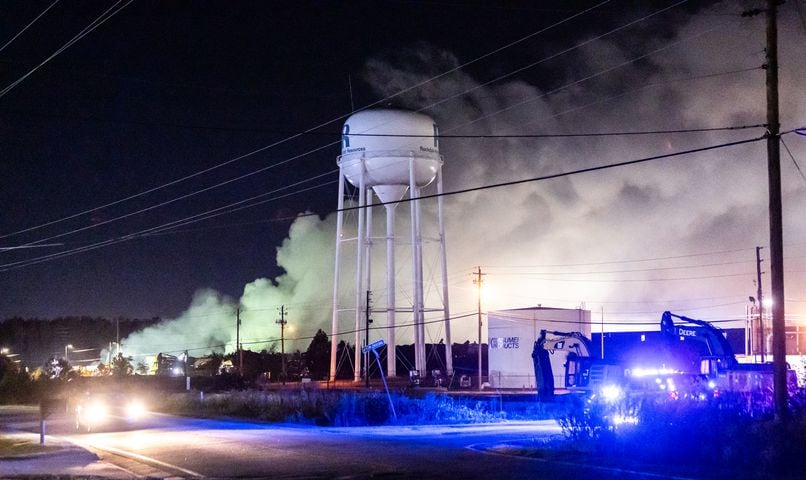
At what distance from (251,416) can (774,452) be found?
2750 centimetres

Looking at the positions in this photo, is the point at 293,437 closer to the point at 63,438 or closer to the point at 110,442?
the point at 110,442

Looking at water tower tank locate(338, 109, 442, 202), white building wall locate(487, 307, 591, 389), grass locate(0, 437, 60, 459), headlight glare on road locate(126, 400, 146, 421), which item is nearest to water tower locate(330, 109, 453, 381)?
water tower tank locate(338, 109, 442, 202)

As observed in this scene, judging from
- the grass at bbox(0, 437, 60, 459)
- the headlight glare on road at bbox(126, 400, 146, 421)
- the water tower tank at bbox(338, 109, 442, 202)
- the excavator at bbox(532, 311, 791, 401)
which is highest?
the water tower tank at bbox(338, 109, 442, 202)

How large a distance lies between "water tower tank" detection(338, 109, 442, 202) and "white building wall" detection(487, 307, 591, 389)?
12.2m

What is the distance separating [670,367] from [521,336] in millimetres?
31890

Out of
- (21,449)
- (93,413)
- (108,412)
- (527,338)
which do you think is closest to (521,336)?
(527,338)

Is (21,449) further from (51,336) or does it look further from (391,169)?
(51,336)

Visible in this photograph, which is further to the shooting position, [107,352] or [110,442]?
[107,352]

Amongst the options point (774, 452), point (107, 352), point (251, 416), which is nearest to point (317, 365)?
point (107, 352)

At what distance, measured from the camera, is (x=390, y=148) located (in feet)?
182

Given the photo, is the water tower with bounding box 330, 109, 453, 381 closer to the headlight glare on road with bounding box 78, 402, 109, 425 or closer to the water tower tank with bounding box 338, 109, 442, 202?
the water tower tank with bounding box 338, 109, 442, 202

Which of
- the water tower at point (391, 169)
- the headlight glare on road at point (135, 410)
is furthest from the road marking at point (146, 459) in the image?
the water tower at point (391, 169)

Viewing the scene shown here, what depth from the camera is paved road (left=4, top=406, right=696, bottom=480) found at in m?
17.4

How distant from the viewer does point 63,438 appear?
1142 inches
